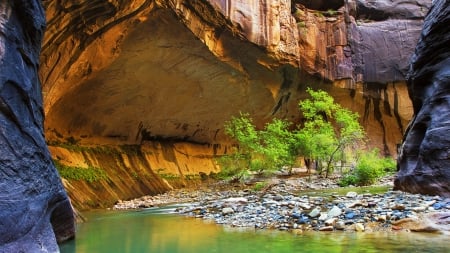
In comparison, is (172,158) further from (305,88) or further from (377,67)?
(377,67)

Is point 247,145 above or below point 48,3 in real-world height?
below

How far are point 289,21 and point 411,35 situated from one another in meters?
11.1

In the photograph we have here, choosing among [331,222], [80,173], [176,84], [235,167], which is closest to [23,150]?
[331,222]

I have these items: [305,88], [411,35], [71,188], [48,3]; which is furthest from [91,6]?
[411,35]

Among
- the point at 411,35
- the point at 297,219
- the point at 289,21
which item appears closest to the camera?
the point at 297,219

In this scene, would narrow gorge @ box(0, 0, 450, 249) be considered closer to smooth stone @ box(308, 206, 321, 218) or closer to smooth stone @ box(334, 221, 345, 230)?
smooth stone @ box(308, 206, 321, 218)

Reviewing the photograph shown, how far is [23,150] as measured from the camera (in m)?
5.70

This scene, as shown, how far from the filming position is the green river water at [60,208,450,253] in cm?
600

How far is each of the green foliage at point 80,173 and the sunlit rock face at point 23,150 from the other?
915 cm

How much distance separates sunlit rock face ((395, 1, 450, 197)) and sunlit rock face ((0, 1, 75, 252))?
8734 mm

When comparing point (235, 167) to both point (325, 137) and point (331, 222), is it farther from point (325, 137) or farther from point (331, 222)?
point (331, 222)

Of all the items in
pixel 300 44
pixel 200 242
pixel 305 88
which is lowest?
pixel 200 242

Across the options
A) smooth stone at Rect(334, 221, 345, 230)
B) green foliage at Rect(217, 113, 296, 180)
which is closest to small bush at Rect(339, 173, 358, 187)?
green foliage at Rect(217, 113, 296, 180)

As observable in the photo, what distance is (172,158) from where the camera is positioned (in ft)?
84.2
